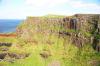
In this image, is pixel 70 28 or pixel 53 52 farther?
pixel 70 28

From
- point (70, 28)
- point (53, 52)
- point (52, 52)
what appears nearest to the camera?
point (52, 52)

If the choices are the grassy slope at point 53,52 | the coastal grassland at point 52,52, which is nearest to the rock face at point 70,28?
the grassy slope at point 53,52

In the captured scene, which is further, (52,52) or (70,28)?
(70,28)

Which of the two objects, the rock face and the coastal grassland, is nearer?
the coastal grassland

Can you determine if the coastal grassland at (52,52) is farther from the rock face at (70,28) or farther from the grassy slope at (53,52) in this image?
the rock face at (70,28)

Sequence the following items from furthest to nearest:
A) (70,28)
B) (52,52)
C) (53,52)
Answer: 1. (70,28)
2. (53,52)
3. (52,52)

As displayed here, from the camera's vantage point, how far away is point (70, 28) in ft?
228

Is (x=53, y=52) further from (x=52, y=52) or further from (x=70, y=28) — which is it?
(x=70, y=28)

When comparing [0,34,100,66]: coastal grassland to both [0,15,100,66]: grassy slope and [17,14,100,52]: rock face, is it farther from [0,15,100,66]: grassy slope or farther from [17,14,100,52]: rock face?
[17,14,100,52]: rock face

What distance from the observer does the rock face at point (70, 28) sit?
66812 mm

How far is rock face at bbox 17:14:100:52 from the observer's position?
2630 inches

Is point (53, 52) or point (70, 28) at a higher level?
point (70, 28)

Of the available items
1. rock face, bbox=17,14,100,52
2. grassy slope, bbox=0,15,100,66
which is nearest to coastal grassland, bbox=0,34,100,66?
grassy slope, bbox=0,15,100,66

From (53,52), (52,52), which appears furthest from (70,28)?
(52,52)
